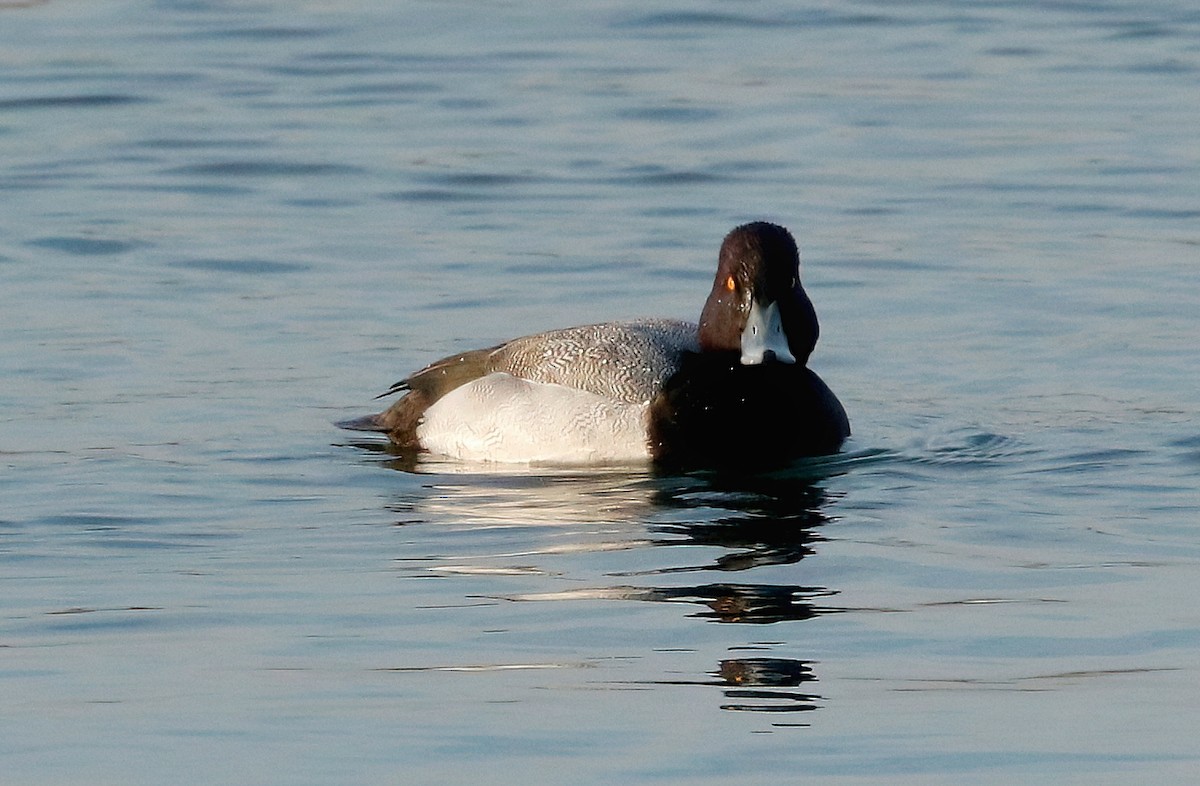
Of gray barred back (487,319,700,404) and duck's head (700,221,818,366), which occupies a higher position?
duck's head (700,221,818,366)

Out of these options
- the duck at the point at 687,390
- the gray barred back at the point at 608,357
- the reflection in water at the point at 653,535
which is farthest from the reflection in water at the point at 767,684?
the gray barred back at the point at 608,357

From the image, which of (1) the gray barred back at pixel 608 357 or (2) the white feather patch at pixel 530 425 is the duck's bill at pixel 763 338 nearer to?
(1) the gray barred back at pixel 608 357

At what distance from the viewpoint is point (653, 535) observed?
26.8 ft

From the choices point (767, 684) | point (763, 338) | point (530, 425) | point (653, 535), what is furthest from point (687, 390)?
point (767, 684)

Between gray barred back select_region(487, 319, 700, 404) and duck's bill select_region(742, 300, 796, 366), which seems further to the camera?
gray barred back select_region(487, 319, 700, 404)

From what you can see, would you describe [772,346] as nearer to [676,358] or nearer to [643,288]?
[676,358]

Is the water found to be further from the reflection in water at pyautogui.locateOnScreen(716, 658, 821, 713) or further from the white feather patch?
the white feather patch

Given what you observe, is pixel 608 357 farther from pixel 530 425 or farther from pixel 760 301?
pixel 760 301

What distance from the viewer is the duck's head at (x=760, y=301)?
9.31m

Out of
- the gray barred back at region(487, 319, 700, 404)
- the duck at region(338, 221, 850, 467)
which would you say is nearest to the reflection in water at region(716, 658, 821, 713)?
the duck at region(338, 221, 850, 467)

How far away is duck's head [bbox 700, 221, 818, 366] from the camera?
931 centimetres

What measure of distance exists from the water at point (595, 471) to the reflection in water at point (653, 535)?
0.03m

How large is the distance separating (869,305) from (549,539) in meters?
4.76

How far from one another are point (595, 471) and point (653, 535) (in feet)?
4.02
